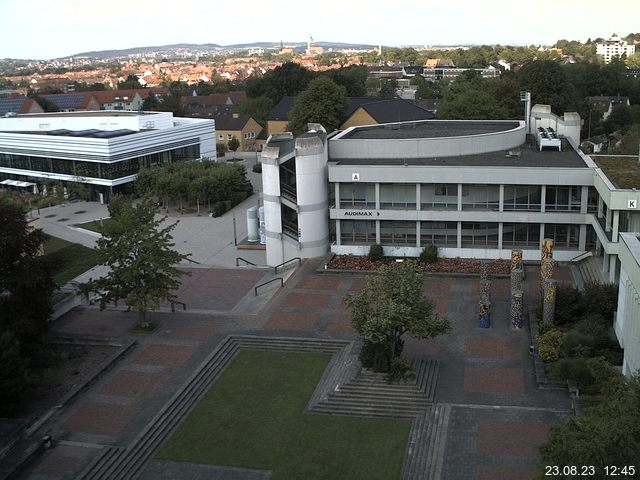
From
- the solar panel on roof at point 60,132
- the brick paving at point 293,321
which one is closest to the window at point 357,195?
the brick paving at point 293,321

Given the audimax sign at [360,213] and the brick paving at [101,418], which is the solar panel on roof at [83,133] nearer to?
the audimax sign at [360,213]

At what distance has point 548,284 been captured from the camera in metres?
29.6

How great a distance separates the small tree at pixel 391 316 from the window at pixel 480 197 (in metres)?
14.0

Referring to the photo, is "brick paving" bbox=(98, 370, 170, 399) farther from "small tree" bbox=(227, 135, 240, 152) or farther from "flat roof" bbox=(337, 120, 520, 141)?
"small tree" bbox=(227, 135, 240, 152)

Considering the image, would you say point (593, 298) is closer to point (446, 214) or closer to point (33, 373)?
point (446, 214)

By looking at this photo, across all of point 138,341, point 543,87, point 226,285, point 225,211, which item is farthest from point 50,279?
point 543,87

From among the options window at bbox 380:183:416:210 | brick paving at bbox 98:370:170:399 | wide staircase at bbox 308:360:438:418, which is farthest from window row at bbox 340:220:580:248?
brick paving at bbox 98:370:170:399

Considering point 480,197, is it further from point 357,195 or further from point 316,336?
point 316,336

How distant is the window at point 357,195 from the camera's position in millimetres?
41312

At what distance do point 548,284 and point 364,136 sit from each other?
73.5 feet

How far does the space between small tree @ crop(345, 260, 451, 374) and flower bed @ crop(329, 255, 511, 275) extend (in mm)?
11942

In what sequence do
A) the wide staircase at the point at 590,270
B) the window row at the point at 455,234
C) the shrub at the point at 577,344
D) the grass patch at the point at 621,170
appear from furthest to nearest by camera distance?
the window row at the point at 455,234 < the wide staircase at the point at 590,270 < the grass patch at the point at 621,170 < the shrub at the point at 577,344

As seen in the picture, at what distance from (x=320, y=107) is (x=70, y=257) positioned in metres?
38.6

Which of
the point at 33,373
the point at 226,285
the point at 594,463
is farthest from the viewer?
the point at 226,285
